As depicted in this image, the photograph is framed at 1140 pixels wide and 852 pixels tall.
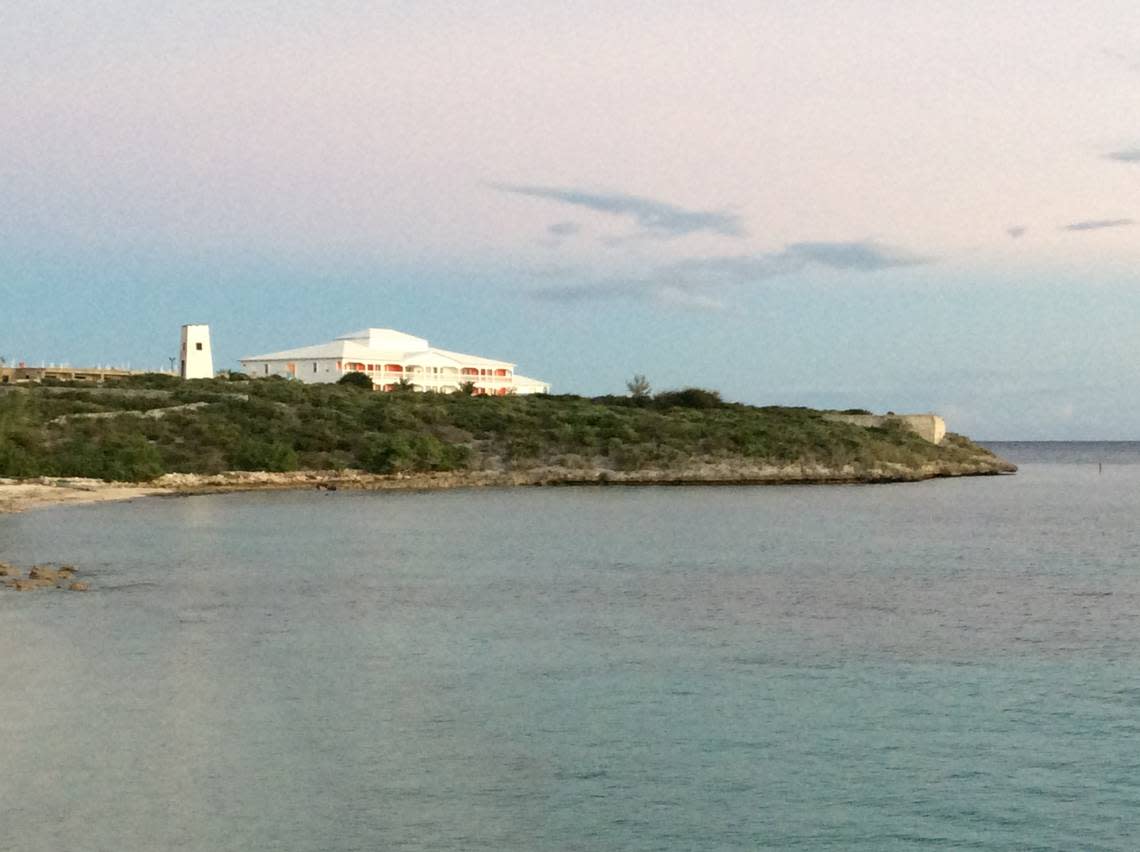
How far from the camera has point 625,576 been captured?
4278cm

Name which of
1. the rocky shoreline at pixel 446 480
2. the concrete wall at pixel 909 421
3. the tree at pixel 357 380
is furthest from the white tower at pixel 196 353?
the concrete wall at pixel 909 421

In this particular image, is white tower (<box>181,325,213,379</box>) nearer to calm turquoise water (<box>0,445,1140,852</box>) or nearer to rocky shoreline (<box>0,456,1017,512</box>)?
rocky shoreline (<box>0,456,1017,512</box>)

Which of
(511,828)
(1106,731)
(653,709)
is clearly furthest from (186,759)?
(1106,731)

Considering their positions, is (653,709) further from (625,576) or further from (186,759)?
(625,576)

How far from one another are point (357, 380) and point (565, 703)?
116 m

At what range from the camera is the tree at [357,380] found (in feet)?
442

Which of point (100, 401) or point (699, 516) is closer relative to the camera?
point (699, 516)

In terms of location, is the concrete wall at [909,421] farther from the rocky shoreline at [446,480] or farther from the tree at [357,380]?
the tree at [357,380]

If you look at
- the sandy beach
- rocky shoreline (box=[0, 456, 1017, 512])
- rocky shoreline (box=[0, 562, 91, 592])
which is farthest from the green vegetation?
rocky shoreline (box=[0, 562, 91, 592])

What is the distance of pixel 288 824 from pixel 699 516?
55.9 m

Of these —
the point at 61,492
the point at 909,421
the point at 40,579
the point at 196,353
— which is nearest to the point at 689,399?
the point at 909,421

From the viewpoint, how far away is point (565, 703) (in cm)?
2217

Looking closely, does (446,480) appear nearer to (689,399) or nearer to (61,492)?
(61,492)

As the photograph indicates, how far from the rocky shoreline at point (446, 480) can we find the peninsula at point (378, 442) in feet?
0.46
